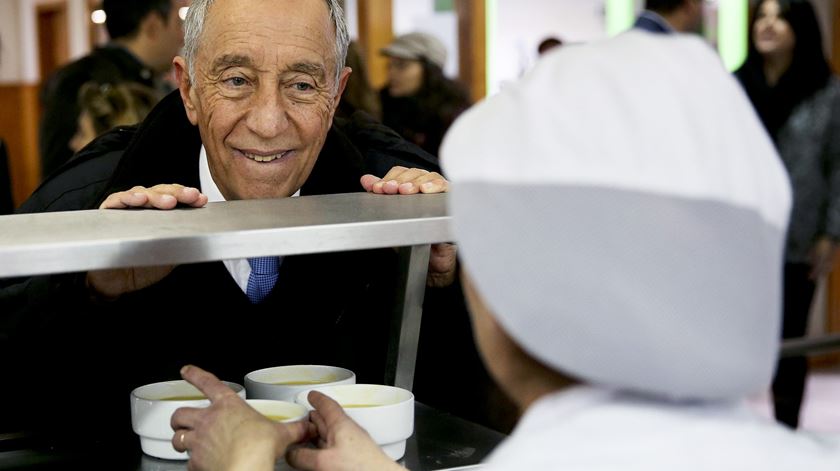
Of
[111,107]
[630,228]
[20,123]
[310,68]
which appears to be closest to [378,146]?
[310,68]

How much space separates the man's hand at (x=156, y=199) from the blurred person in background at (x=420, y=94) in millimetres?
3112

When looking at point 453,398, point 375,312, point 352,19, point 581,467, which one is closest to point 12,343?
point 375,312

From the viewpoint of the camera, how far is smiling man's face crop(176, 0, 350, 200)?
176 centimetres

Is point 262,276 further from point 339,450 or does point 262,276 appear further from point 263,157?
point 339,450

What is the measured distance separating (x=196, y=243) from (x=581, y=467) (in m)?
0.50

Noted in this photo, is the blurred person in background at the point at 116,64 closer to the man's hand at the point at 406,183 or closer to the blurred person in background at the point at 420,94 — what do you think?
the blurred person in background at the point at 420,94

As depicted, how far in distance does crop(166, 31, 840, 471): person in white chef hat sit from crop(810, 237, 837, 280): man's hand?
331cm

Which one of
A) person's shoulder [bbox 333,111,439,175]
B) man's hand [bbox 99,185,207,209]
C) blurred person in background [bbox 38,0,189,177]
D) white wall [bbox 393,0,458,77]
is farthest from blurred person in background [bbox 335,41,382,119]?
white wall [bbox 393,0,458,77]

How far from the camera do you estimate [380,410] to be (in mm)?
1325

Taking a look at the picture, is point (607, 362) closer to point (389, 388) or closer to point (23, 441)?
point (389, 388)

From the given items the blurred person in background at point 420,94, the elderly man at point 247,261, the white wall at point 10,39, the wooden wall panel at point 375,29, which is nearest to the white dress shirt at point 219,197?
the elderly man at point 247,261

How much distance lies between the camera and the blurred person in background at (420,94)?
458cm

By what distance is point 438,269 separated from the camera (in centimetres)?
176

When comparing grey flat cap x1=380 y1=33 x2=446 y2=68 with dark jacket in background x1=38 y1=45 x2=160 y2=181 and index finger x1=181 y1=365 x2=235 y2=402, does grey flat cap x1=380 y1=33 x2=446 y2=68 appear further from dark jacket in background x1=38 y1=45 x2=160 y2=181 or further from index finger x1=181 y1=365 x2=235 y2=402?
index finger x1=181 y1=365 x2=235 y2=402
